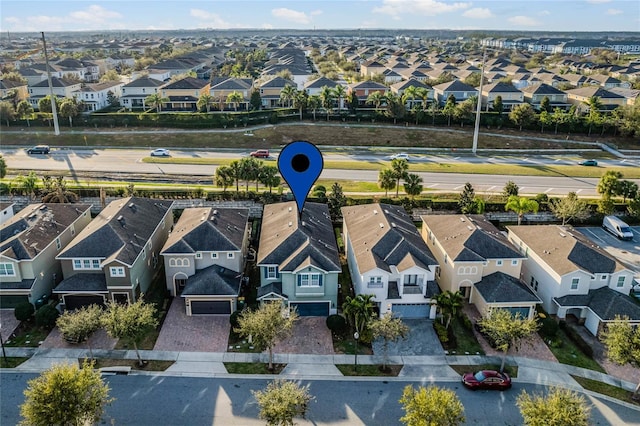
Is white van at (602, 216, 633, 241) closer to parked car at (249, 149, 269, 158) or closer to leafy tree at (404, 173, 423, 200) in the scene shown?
leafy tree at (404, 173, 423, 200)

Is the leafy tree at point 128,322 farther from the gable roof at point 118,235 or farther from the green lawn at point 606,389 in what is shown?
the green lawn at point 606,389

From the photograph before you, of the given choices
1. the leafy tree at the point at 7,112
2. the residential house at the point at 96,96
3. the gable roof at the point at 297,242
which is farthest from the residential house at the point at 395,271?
the residential house at the point at 96,96

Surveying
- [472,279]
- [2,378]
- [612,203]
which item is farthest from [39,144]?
[612,203]

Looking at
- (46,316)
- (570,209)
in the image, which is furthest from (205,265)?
(570,209)

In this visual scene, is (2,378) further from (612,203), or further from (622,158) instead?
(622,158)

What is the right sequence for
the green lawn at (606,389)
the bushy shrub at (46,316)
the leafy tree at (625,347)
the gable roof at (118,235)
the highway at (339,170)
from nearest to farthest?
the leafy tree at (625,347), the green lawn at (606,389), the bushy shrub at (46,316), the gable roof at (118,235), the highway at (339,170)

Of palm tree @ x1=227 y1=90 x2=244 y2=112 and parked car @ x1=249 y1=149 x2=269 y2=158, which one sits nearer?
parked car @ x1=249 y1=149 x2=269 y2=158

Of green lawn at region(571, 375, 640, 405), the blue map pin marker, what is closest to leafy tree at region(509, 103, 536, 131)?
green lawn at region(571, 375, 640, 405)
